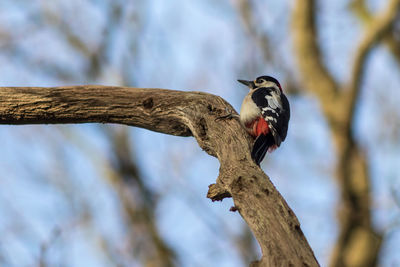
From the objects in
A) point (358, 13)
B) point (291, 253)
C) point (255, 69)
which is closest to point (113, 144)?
point (255, 69)

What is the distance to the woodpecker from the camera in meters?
3.89

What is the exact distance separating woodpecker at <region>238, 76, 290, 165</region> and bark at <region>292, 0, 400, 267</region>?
270cm

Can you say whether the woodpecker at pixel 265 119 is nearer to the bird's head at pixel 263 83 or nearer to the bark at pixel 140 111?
the bark at pixel 140 111

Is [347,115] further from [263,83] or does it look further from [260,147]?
[260,147]

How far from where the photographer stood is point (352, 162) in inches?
299

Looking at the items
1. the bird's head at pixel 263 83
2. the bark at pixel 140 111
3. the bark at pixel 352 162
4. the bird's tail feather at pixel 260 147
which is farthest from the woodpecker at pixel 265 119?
the bark at pixel 352 162

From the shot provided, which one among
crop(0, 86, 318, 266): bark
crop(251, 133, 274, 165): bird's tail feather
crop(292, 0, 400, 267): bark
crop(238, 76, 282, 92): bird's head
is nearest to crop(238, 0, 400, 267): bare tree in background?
crop(292, 0, 400, 267): bark

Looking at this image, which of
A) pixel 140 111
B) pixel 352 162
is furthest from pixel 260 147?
pixel 352 162

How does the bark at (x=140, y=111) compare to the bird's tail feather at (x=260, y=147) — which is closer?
the bark at (x=140, y=111)

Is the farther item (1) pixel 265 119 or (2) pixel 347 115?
(2) pixel 347 115

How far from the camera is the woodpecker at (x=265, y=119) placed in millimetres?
3887

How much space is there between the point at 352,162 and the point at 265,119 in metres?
3.67

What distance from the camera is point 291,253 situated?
2271 millimetres

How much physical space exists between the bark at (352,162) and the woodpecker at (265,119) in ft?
8.85
